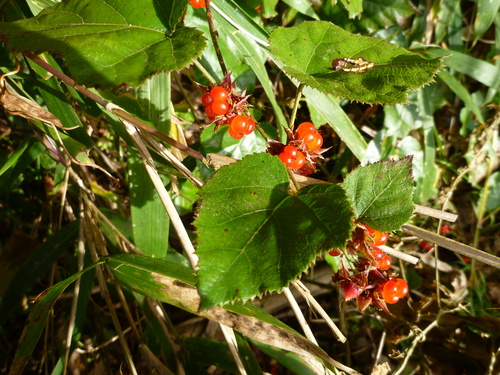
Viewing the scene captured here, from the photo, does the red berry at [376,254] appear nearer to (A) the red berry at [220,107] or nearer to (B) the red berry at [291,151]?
(B) the red berry at [291,151]

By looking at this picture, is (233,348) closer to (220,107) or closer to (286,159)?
(286,159)

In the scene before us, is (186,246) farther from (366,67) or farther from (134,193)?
(366,67)

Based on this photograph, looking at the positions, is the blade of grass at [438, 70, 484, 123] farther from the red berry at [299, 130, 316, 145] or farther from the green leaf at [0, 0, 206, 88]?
the green leaf at [0, 0, 206, 88]

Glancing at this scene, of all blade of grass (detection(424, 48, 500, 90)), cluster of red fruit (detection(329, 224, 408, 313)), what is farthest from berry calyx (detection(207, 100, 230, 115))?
blade of grass (detection(424, 48, 500, 90))

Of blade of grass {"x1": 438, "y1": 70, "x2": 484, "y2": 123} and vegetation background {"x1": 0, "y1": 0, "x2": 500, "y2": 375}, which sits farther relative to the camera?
blade of grass {"x1": 438, "y1": 70, "x2": 484, "y2": 123}

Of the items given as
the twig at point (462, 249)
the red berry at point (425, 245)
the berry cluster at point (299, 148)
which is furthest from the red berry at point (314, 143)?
the red berry at point (425, 245)

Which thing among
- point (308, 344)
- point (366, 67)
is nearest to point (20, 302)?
point (308, 344)

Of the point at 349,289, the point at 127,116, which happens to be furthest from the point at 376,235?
the point at 127,116
